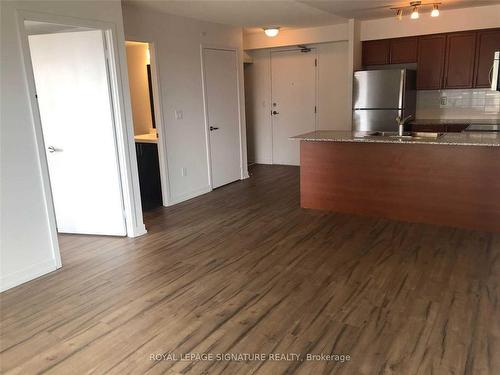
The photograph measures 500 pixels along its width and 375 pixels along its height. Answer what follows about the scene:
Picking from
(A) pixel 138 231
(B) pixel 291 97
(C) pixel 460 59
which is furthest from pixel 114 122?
(C) pixel 460 59

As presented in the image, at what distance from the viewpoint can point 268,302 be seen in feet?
9.21

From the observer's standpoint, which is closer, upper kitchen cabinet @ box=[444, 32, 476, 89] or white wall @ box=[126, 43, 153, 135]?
upper kitchen cabinet @ box=[444, 32, 476, 89]

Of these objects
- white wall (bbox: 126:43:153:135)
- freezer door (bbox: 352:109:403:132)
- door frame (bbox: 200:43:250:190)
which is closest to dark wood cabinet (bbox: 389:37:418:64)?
freezer door (bbox: 352:109:403:132)

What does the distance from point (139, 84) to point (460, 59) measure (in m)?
4.65

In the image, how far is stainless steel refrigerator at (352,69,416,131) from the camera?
18.4 feet

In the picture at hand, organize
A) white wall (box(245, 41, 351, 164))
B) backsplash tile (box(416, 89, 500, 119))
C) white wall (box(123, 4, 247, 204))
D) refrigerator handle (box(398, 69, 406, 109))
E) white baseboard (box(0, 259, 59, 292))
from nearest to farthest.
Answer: white baseboard (box(0, 259, 59, 292)) → white wall (box(123, 4, 247, 204)) → refrigerator handle (box(398, 69, 406, 109)) → backsplash tile (box(416, 89, 500, 119)) → white wall (box(245, 41, 351, 164))

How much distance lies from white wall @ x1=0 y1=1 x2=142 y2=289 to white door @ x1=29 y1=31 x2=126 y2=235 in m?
0.55

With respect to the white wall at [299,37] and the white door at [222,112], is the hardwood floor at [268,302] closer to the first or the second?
the white door at [222,112]

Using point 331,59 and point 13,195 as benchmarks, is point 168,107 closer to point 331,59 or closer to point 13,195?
point 13,195

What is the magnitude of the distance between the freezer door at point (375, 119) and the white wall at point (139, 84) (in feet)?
10.2

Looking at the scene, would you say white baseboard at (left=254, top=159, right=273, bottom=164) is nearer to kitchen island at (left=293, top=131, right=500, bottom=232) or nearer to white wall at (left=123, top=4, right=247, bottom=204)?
white wall at (left=123, top=4, right=247, bottom=204)

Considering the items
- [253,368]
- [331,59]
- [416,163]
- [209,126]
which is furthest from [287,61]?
[253,368]

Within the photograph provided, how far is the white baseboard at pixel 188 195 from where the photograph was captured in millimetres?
5406

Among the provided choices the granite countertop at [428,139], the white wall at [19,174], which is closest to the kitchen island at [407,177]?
the granite countertop at [428,139]
